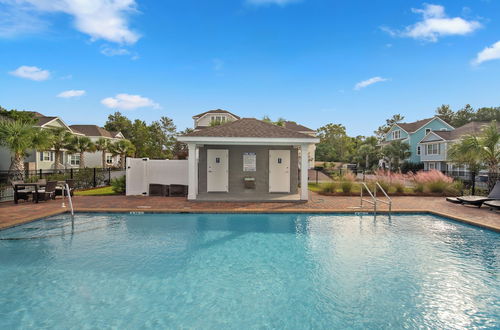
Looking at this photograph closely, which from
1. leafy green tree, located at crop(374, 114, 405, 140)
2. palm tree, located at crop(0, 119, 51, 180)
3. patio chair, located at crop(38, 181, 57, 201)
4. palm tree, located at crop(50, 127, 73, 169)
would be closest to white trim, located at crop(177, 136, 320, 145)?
patio chair, located at crop(38, 181, 57, 201)

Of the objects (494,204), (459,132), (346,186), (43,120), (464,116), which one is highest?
(464,116)

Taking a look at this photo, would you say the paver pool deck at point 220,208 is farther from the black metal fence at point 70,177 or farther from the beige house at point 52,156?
the beige house at point 52,156

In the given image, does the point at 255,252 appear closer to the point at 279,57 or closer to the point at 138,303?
the point at 138,303

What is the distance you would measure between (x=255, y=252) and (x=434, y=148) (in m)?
33.9

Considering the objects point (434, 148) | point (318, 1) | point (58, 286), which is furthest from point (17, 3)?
point (434, 148)

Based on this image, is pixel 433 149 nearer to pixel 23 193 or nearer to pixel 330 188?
pixel 330 188

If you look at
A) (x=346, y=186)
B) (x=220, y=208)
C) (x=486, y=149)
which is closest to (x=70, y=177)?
(x=220, y=208)

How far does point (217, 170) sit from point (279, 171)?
315 centimetres

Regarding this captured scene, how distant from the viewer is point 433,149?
31.9m

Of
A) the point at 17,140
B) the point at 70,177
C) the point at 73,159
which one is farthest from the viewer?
the point at 73,159

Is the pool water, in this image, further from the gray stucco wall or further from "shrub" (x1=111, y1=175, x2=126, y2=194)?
the gray stucco wall

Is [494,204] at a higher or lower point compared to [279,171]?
lower

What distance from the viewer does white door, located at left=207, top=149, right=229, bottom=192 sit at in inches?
529

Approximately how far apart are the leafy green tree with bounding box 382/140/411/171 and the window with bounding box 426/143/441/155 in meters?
2.19
